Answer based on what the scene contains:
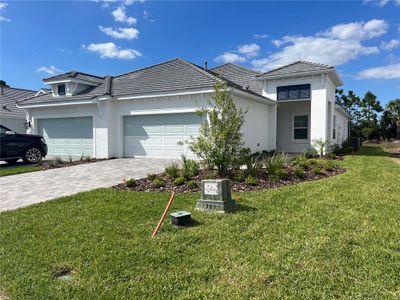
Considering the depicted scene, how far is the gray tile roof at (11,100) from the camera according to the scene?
73.8 feet

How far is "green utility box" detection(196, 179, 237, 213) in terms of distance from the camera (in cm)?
543

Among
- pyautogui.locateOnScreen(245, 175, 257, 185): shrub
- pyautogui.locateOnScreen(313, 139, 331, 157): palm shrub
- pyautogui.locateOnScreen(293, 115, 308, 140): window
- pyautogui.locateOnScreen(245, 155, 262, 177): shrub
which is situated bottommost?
pyautogui.locateOnScreen(245, 175, 257, 185): shrub

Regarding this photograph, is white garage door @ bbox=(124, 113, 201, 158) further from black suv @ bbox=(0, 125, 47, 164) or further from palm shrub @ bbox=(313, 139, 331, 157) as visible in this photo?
palm shrub @ bbox=(313, 139, 331, 157)

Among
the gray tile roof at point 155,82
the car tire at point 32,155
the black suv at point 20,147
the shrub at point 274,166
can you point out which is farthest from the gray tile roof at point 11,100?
the shrub at point 274,166

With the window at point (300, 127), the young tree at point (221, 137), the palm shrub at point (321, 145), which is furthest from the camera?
the window at point (300, 127)

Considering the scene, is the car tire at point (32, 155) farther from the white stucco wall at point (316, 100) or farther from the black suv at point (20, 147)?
the white stucco wall at point (316, 100)

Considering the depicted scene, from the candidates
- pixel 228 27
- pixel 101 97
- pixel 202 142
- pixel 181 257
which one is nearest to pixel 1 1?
pixel 101 97

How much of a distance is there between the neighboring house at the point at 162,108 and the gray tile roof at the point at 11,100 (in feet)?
19.2

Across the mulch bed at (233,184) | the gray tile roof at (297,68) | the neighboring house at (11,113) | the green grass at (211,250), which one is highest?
the gray tile roof at (297,68)

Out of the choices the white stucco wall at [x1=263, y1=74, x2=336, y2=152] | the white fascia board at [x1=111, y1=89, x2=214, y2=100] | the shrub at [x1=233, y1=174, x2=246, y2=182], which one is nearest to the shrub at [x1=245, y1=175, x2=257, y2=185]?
the shrub at [x1=233, y1=174, x2=246, y2=182]

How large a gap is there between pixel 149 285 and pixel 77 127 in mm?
15292

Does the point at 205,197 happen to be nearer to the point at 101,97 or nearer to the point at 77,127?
the point at 101,97

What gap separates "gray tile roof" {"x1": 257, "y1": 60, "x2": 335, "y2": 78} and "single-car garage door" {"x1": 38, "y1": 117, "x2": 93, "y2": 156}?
10456mm

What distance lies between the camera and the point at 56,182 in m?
9.12
